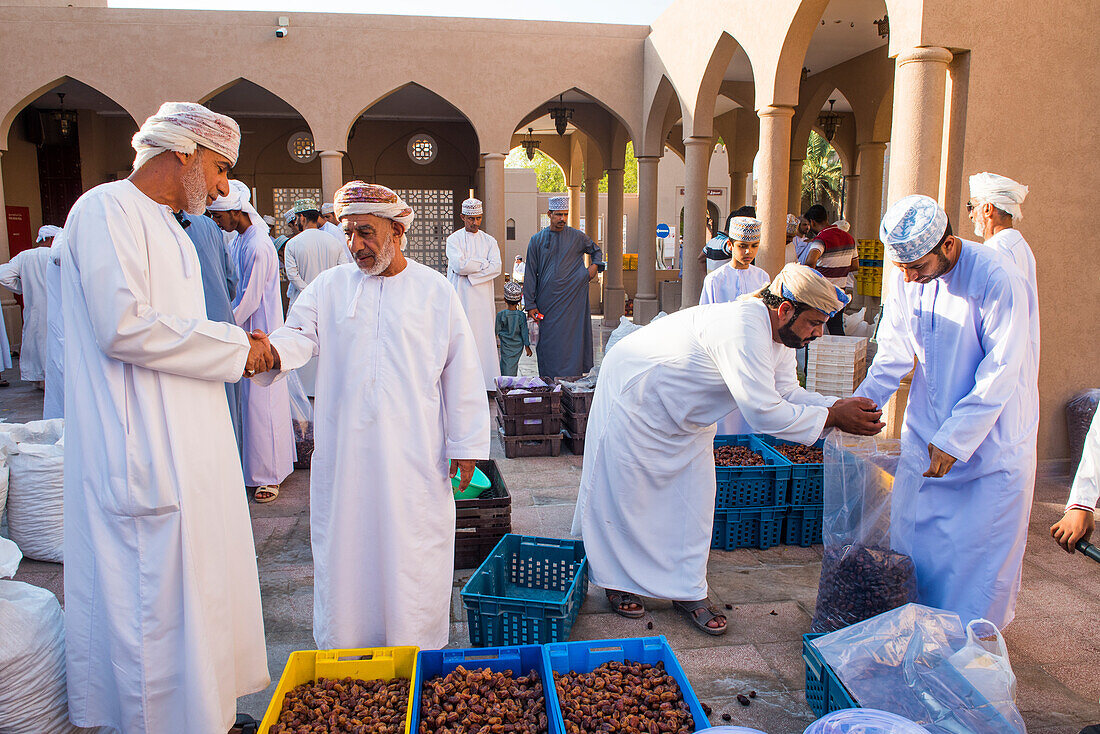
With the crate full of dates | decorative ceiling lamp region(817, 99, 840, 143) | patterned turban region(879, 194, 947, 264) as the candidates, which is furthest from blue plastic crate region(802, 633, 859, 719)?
decorative ceiling lamp region(817, 99, 840, 143)

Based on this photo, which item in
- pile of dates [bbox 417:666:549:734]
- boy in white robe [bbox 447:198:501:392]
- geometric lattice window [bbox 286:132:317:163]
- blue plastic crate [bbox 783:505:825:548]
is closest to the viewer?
pile of dates [bbox 417:666:549:734]

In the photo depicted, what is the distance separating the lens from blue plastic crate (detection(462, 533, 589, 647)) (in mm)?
2971

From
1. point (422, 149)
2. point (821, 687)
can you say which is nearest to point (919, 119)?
point (821, 687)

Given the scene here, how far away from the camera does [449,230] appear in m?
17.3

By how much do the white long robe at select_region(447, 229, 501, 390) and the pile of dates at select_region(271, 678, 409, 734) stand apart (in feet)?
19.8

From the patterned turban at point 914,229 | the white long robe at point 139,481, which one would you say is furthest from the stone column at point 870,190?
the white long robe at point 139,481

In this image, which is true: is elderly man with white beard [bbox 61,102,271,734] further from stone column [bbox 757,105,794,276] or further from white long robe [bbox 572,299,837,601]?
stone column [bbox 757,105,794,276]

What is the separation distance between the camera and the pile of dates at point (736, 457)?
4236 mm

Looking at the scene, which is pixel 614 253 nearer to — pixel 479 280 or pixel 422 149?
pixel 422 149

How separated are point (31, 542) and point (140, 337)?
8.75 feet

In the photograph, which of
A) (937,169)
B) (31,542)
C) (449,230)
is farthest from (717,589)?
(449,230)

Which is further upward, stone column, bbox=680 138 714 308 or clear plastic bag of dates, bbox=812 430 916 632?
stone column, bbox=680 138 714 308

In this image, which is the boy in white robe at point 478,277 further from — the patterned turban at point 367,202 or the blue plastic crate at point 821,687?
the blue plastic crate at point 821,687

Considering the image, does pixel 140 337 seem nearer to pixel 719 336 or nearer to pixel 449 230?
pixel 719 336
